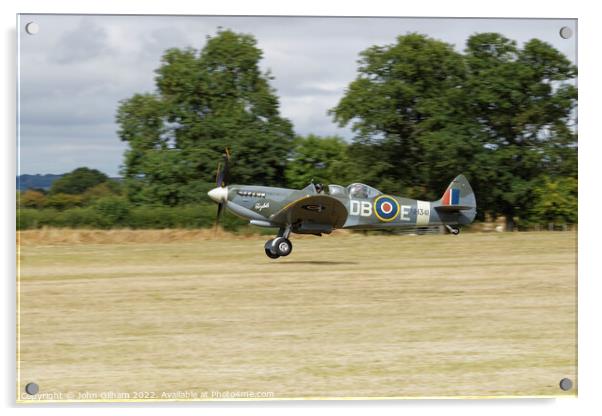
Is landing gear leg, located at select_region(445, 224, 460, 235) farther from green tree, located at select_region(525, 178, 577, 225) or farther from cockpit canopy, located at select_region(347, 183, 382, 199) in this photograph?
green tree, located at select_region(525, 178, 577, 225)

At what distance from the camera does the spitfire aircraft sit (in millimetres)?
14516

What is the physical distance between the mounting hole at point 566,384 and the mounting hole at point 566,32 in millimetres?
3687

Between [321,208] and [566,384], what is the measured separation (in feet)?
23.4

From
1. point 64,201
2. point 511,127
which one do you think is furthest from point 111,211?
point 511,127

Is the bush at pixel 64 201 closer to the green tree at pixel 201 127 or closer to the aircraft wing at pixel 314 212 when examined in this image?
the green tree at pixel 201 127

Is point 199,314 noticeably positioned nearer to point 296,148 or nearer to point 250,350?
point 250,350

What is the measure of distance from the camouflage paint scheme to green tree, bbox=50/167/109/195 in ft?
13.9

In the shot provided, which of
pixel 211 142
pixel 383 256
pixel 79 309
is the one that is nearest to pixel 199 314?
pixel 79 309

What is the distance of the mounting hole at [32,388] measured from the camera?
7598 mm

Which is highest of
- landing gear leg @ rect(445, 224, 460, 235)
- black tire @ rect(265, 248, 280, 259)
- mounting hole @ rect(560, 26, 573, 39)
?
mounting hole @ rect(560, 26, 573, 39)

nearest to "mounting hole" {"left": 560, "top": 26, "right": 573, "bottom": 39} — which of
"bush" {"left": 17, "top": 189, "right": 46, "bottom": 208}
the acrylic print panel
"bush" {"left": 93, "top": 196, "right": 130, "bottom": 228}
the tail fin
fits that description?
the acrylic print panel

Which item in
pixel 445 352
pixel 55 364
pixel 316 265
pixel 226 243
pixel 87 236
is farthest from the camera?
pixel 87 236

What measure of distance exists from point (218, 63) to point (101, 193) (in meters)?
5.30

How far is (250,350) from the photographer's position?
835 centimetres
